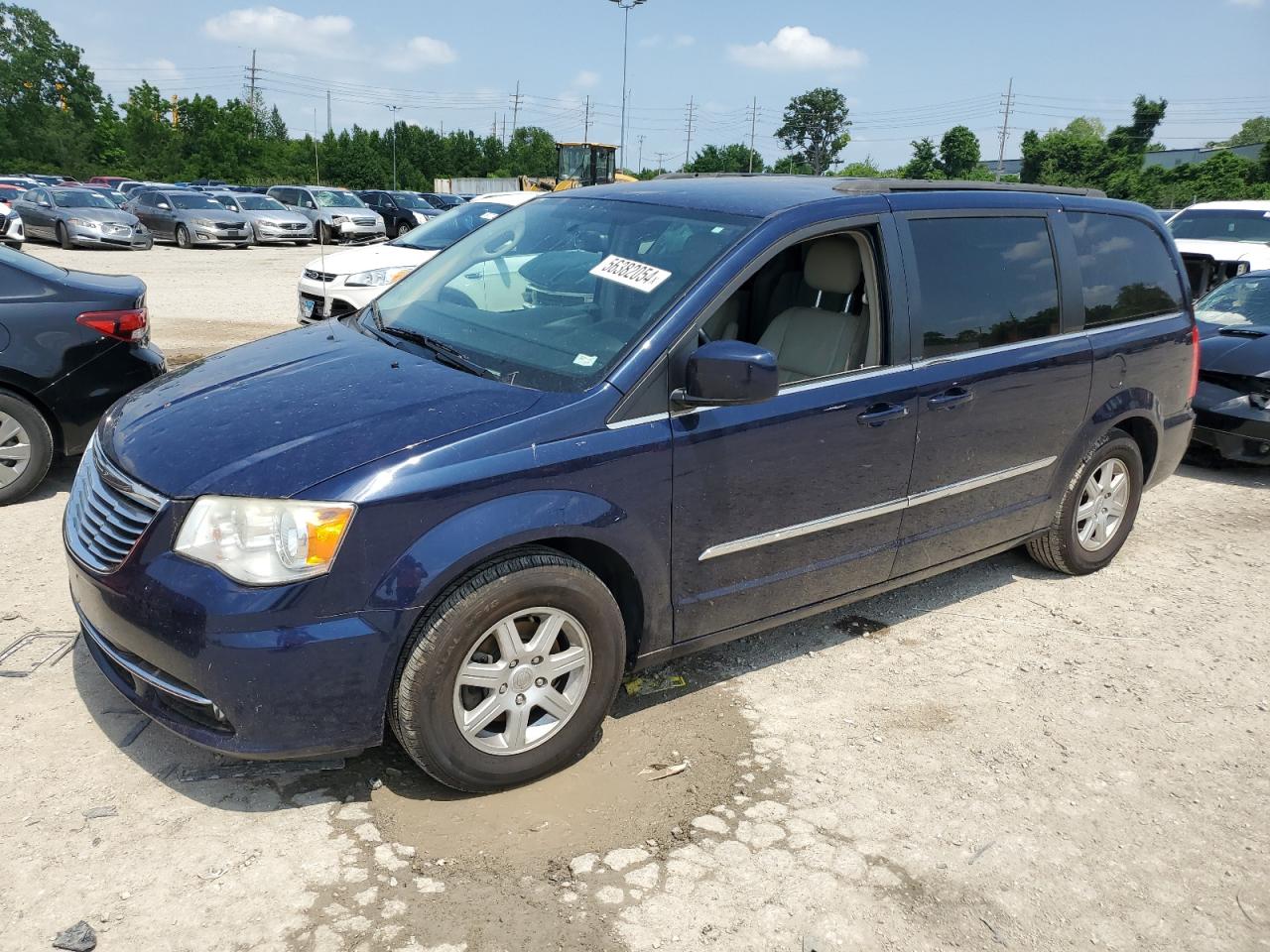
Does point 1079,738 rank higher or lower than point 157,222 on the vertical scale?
lower

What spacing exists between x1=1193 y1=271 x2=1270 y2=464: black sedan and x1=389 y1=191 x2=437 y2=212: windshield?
29425 millimetres

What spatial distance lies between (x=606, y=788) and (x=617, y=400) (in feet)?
4.18

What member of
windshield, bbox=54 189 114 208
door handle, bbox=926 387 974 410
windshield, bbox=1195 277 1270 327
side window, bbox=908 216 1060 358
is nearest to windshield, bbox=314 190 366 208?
windshield, bbox=54 189 114 208

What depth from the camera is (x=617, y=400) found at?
10.2ft

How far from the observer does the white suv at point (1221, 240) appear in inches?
440

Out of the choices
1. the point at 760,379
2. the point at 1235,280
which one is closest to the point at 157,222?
the point at 1235,280

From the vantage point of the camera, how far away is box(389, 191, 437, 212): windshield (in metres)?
33.7

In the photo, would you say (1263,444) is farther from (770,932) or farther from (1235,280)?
(770,932)

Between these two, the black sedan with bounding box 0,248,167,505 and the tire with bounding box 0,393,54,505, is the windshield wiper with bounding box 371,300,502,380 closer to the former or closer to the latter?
the black sedan with bounding box 0,248,167,505

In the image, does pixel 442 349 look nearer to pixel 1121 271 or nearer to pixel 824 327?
pixel 824 327

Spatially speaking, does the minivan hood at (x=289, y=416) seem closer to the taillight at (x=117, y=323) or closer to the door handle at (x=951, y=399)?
the door handle at (x=951, y=399)

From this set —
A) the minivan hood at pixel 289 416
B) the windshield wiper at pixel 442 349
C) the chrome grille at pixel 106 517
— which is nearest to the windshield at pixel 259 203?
the windshield wiper at pixel 442 349

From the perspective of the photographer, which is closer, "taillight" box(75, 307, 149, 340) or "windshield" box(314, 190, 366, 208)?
"taillight" box(75, 307, 149, 340)

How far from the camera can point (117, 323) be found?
226 inches
